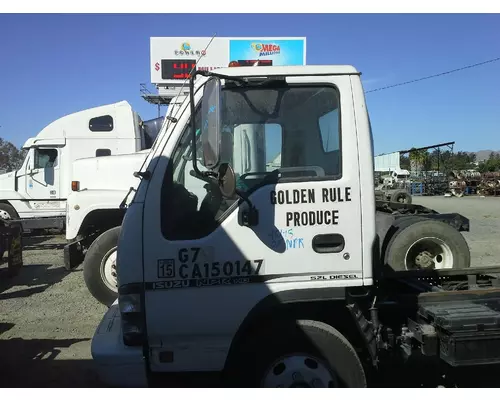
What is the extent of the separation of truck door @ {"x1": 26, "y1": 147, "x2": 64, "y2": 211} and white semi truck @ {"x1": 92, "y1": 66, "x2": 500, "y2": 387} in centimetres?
962

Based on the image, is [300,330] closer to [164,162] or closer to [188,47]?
[164,162]

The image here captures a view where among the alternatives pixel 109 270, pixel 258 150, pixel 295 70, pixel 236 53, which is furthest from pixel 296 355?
pixel 236 53

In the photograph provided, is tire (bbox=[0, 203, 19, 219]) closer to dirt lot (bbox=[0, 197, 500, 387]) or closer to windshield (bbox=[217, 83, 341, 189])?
dirt lot (bbox=[0, 197, 500, 387])

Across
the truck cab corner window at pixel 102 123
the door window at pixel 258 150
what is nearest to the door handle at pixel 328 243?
the door window at pixel 258 150

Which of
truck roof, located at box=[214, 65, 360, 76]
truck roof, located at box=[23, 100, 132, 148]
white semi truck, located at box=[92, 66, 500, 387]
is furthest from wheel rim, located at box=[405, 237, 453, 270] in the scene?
truck roof, located at box=[23, 100, 132, 148]

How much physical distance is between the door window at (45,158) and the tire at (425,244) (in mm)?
9246

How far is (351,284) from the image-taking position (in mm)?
2818

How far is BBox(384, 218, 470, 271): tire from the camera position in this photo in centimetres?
545

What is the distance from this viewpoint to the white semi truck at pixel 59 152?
1034cm

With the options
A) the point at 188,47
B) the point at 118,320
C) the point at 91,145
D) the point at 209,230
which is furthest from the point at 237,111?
the point at 188,47

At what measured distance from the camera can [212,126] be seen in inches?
96.3

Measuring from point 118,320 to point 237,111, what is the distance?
5.99 ft

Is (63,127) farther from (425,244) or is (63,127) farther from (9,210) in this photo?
(425,244)

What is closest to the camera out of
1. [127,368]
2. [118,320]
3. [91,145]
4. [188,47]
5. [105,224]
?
[127,368]
